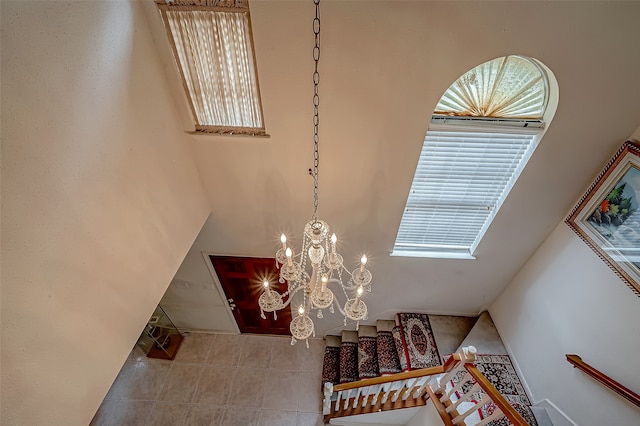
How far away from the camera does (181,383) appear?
13.1ft

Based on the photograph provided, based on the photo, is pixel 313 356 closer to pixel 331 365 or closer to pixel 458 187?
pixel 331 365

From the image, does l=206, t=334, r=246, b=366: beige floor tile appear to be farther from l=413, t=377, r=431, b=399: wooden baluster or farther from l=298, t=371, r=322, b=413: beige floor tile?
l=413, t=377, r=431, b=399: wooden baluster

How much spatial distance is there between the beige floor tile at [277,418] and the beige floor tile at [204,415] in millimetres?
528

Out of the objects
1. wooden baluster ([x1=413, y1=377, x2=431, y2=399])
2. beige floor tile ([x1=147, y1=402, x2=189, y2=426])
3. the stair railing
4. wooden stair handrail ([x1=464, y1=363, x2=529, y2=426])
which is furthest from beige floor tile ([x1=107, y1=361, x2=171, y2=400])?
wooden stair handrail ([x1=464, y1=363, x2=529, y2=426])

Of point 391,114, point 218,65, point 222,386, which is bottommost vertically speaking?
point 222,386

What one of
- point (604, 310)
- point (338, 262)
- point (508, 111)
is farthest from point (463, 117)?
point (604, 310)

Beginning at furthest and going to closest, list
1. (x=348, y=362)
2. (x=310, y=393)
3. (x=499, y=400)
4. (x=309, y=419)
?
(x=348, y=362), (x=310, y=393), (x=309, y=419), (x=499, y=400)

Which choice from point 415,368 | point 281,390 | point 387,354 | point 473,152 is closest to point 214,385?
point 281,390

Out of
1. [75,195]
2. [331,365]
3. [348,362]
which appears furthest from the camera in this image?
[331,365]

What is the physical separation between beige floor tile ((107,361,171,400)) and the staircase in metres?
2.24

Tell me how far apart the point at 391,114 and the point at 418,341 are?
114 inches

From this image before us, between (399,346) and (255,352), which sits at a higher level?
(399,346)

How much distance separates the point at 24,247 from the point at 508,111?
10.3 feet

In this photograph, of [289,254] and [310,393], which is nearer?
[289,254]
